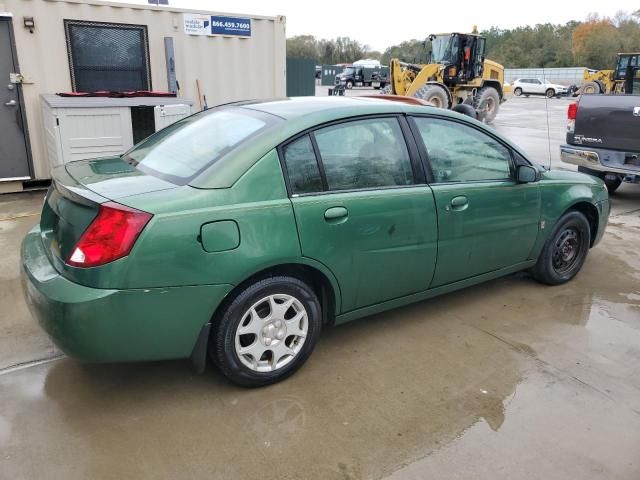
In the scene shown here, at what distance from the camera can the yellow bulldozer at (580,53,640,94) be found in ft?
Result: 73.5

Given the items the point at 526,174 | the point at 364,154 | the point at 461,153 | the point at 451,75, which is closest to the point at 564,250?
the point at 526,174

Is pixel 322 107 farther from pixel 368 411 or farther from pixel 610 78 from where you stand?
pixel 610 78

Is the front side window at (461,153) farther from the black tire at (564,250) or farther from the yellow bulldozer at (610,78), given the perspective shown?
the yellow bulldozer at (610,78)

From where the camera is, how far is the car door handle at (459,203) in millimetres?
3371

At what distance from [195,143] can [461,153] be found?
1.72 metres

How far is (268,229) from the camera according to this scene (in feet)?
8.62

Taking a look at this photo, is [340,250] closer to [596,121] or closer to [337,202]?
[337,202]

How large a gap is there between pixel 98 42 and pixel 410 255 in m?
5.67

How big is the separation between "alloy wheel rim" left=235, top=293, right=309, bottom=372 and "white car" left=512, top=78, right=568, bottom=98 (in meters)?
42.3

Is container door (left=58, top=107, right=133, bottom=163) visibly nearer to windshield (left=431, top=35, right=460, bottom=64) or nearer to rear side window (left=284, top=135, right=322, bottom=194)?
rear side window (left=284, top=135, right=322, bottom=194)

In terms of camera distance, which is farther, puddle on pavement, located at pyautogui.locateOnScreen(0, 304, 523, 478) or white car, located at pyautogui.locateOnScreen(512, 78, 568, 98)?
white car, located at pyautogui.locateOnScreen(512, 78, 568, 98)

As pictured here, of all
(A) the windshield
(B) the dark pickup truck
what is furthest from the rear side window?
(A) the windshield

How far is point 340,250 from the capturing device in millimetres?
2900

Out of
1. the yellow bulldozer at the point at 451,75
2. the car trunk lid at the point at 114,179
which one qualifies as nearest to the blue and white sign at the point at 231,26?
the car trunk lid at the point at 114,179
